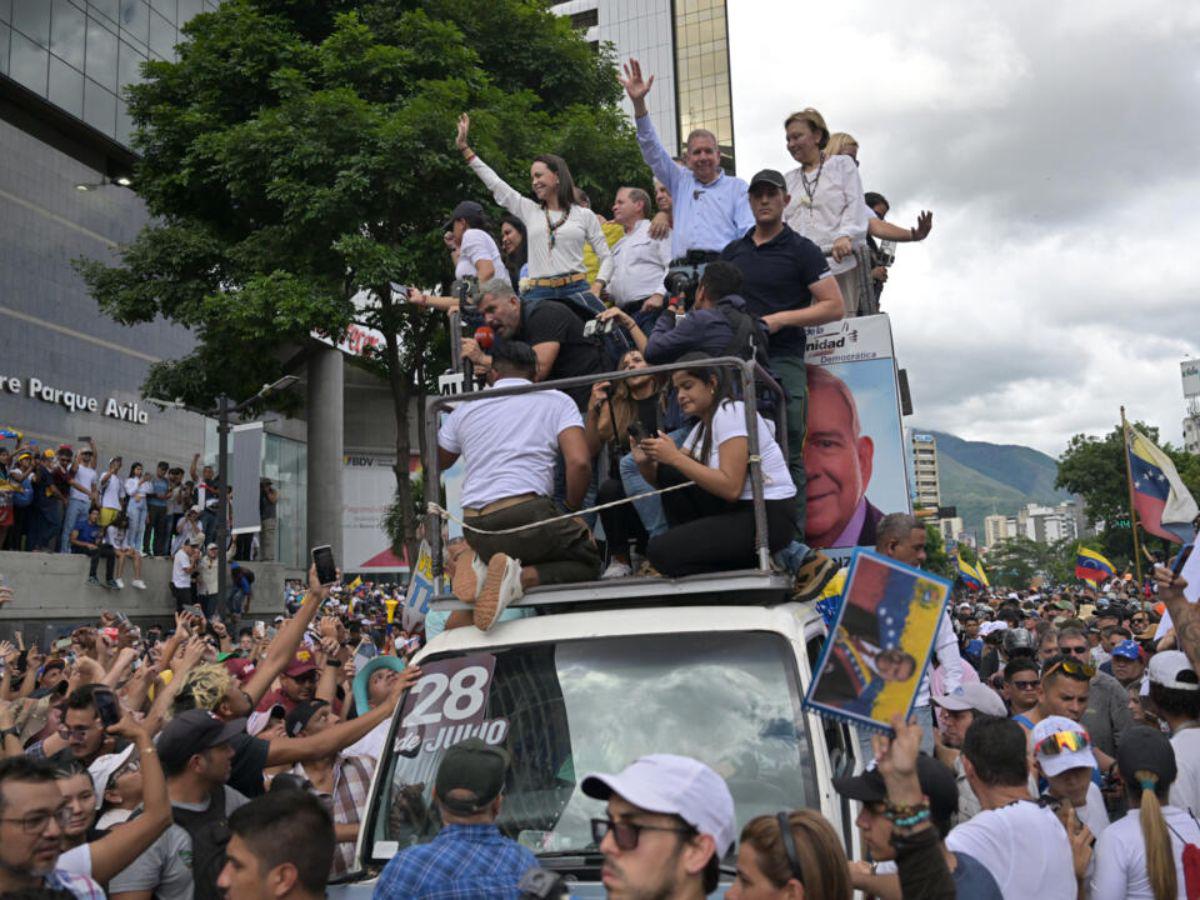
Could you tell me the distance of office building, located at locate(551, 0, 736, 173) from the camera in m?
57.3

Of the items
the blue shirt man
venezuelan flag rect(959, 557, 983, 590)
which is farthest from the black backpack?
venezuelan flag rect(959, 557, 983, 590)

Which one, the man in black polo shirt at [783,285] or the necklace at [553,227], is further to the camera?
A: the necklace at [553,227]

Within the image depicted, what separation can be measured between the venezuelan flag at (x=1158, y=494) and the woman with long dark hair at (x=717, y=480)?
8526 mm

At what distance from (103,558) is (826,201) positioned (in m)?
17.7

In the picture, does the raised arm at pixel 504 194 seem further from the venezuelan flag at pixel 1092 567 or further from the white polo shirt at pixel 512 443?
the venezuelan flag at pixel 1092 567

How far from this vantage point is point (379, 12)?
19938mm

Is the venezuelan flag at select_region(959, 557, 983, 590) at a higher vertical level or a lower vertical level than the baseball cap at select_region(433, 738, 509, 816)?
higher

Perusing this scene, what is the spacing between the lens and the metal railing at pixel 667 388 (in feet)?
15.8

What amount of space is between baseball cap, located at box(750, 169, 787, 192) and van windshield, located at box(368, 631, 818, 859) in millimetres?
2974

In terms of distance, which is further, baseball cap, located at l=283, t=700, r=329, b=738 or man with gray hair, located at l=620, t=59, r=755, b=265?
man with gray hair, located at l=620, t=59, r=755, b=265

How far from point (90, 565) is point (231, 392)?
4.21m

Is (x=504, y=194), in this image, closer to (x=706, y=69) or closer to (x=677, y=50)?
(x=706, y=69)

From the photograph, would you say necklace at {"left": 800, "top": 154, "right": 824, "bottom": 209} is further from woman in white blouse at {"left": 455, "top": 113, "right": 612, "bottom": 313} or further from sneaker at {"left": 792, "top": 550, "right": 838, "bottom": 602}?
sneaker at {"left": 792, "top": 550, "right": 838, "bottom": 602}

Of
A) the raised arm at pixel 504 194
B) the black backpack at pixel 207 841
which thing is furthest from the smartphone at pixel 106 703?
the raised arm at pixel 504 194
